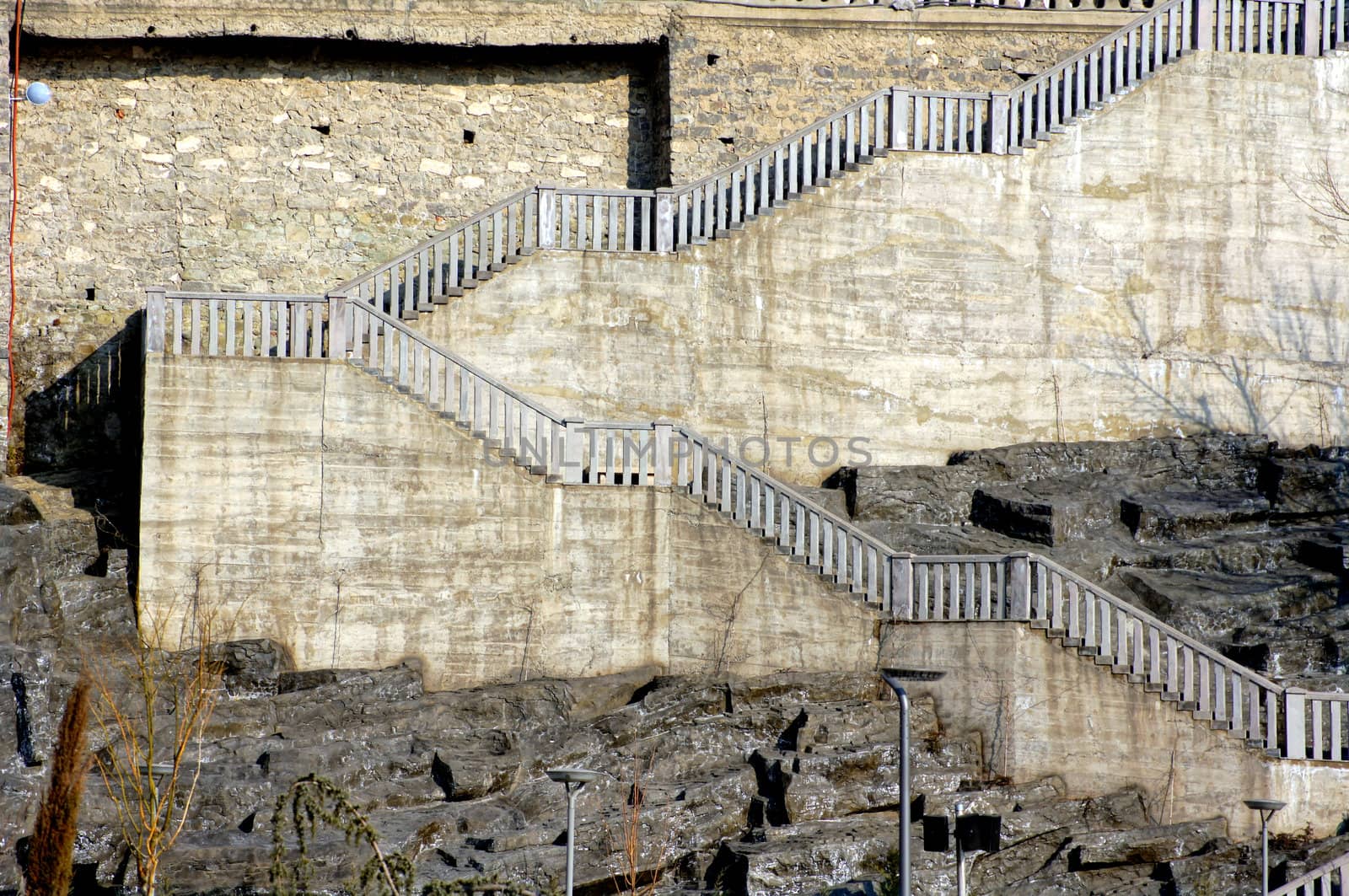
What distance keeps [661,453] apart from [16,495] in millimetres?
6195

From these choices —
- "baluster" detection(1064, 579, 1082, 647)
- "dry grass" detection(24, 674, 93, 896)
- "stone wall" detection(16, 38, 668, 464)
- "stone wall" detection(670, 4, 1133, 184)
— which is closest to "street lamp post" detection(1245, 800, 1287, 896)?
"baluster" detection(1064, 579, 1082, 647)

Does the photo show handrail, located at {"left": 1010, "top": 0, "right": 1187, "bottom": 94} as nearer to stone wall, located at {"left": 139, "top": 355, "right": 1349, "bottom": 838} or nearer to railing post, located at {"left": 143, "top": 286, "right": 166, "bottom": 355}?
stone wall, located at {"left": 139, "top": 355, "right": 1349, "bottom": 838}

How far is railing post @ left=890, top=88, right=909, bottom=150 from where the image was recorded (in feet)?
67.4

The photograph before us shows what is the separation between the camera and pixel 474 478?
58.7ft

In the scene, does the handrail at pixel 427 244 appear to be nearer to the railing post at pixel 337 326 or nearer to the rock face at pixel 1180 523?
the railing post at pixel 337 326

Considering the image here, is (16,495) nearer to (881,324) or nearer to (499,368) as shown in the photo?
(499,368)

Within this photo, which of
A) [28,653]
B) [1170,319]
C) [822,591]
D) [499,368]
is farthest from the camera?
[1170,319]

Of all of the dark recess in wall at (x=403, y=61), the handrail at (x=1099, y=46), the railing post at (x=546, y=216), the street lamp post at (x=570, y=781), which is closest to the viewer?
the street lamp post at (x=570, y=781)

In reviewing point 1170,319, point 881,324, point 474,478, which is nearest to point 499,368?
point 474,478

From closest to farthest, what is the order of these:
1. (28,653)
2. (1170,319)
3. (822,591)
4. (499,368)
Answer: (28,653)
(822,591)
(499,368)
(1170,319)

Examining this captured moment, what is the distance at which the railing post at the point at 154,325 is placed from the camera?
17.6m

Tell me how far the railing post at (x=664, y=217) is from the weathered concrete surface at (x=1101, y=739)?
220 inches

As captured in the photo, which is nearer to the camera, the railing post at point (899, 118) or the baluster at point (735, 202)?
the baluster at point (735, 202)

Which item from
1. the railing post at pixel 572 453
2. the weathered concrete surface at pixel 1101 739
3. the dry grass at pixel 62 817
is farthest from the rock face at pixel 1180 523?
the dry grass at pixel 62 817
